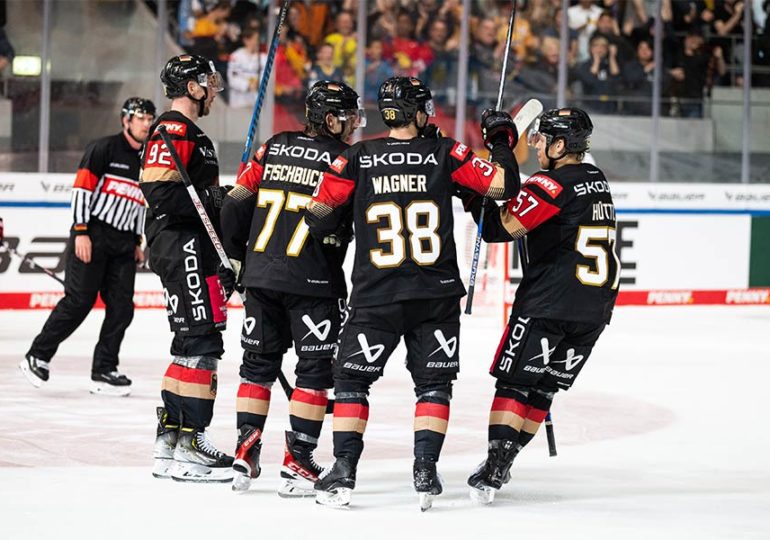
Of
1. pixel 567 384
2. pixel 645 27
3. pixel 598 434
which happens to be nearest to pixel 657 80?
pixel 645 27

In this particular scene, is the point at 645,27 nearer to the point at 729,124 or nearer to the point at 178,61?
the point at 729,124

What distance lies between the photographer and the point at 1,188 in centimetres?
→ 995

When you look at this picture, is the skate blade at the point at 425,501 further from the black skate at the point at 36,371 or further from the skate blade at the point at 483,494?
the black skate at the point at 36,371

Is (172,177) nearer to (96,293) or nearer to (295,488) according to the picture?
(295,488)

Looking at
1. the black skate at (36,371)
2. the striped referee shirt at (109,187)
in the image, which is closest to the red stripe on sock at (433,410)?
the striped referee shirt at (109,187)

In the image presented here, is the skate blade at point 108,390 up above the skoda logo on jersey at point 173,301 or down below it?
below

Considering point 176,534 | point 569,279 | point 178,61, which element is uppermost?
point 178,61

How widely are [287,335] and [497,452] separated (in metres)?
0.81

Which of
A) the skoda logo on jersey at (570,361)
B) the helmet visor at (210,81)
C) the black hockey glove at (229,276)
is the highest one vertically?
the helmet visor at (210,81)

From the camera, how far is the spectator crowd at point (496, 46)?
11.2 metres

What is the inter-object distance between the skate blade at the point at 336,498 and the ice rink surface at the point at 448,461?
1.1 inches

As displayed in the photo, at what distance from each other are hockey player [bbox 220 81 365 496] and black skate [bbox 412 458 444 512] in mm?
419

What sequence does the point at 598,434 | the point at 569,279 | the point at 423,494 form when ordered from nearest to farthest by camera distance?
1. the point at 423,494
2. the point at 569,279
3. the point at 598,434

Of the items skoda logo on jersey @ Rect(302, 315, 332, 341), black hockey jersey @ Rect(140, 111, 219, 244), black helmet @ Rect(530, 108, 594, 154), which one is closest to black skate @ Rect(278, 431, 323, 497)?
skoda logo on jersey @ Rect(302, 315, 332, 341)
